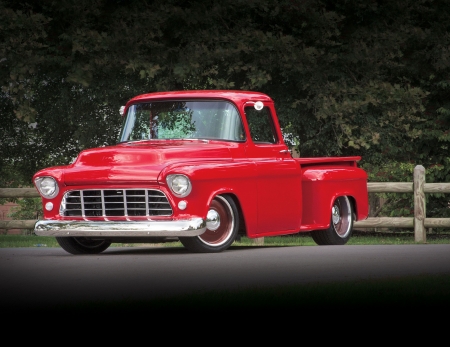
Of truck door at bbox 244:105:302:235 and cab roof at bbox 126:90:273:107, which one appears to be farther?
cab roof at bbox 126:90:273:107

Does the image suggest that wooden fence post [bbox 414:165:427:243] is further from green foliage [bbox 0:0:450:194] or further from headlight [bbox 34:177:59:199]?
headlight [bbox 34:177:59:199]

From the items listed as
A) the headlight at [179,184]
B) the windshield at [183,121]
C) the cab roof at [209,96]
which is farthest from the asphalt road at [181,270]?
the cab roof at [209,96]

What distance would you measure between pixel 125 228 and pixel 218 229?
133cm

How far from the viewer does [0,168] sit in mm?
25984

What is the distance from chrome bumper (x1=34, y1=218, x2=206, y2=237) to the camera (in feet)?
41.4

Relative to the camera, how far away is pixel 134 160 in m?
13.1

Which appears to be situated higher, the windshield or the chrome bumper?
the windshield

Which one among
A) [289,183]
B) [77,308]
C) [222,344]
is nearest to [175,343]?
[222,344]

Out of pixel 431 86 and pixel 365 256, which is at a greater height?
pixel 431 86

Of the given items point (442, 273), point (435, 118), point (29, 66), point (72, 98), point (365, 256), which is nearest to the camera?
point (442, 273)

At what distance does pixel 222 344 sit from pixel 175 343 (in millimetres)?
302

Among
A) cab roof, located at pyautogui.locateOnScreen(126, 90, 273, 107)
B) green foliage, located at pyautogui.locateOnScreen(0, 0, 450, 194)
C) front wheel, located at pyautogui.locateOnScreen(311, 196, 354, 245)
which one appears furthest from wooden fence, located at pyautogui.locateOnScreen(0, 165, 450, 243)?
cab roof, located at pyautogui.locateOnScreen(126, 90, 273, 107)

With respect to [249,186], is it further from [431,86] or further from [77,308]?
[431,86]

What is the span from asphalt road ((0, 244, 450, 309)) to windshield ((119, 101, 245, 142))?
59.0 inches
